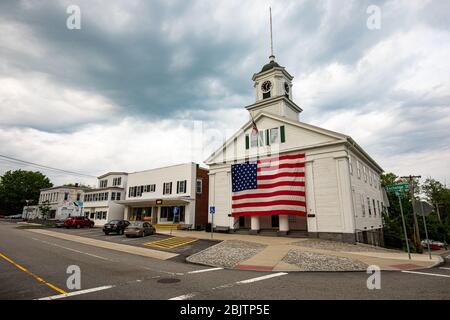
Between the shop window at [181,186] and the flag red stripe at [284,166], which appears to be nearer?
the flag red stripe at [284,166]

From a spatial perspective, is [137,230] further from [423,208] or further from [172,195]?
[423,208]

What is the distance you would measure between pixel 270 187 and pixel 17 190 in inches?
3564

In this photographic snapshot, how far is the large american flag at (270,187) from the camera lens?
875 inches

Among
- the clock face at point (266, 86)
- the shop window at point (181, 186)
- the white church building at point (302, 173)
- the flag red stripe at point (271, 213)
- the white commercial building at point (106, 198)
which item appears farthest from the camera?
the white commercial building at point (106, 198)

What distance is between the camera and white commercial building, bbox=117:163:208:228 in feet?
106

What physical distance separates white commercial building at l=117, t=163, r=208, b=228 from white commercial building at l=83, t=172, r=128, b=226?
4.78 m

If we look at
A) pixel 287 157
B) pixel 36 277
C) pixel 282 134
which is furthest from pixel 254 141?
pixel 36 277

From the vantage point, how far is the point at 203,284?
766 cm

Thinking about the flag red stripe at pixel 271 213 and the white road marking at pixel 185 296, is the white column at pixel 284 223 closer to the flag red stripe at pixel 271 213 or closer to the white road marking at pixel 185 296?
the flag red stripe at pixel 271 213

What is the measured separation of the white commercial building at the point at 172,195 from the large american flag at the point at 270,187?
8.27 m

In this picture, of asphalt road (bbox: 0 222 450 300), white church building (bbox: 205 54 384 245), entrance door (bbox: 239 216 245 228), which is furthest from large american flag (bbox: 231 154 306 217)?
asphalt road (bbox: 0 222 450 300)

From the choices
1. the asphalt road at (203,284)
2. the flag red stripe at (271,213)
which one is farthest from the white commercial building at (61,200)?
the asphalt road at (203,284)
